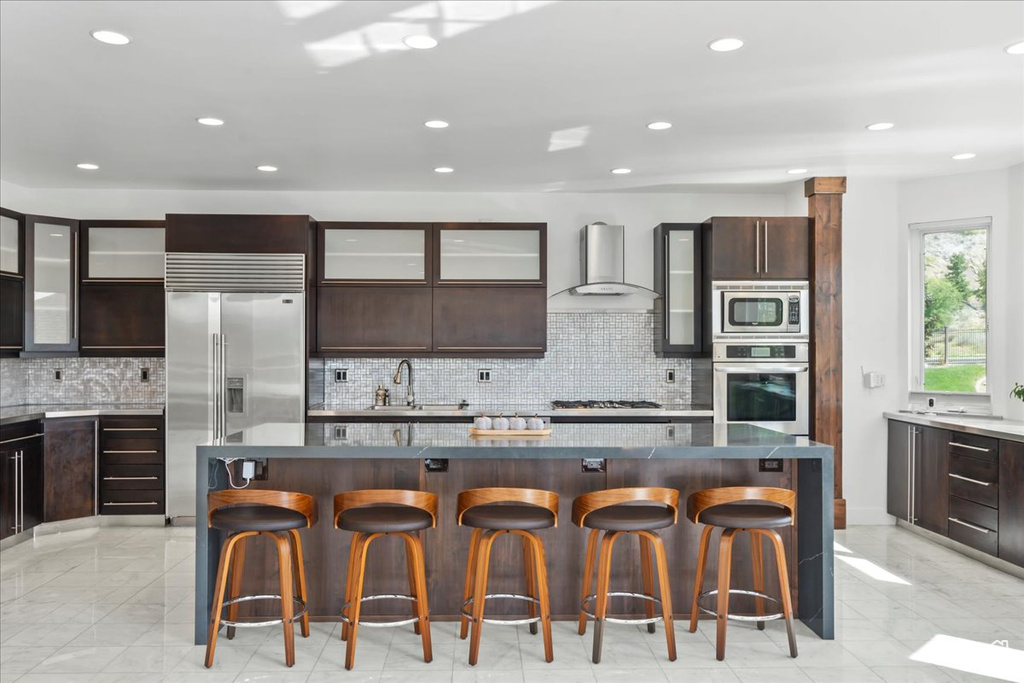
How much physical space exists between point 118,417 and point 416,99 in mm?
3577

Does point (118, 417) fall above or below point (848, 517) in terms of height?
above

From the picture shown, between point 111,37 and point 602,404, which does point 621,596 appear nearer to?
point 602,404

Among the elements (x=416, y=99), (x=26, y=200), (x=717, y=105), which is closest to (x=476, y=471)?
(x=416, y=99)

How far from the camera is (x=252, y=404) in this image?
19.1 feet

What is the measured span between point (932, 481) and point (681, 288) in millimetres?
2251

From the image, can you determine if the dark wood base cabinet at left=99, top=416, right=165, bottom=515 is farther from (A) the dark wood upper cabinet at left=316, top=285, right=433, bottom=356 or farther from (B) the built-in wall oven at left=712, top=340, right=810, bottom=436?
(B) the built-in wall oven at left=712, top=340, right=810, bottom=436

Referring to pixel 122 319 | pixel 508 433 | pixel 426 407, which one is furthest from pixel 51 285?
pixel 508 433

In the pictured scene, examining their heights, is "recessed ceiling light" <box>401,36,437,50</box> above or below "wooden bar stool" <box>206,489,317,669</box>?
above

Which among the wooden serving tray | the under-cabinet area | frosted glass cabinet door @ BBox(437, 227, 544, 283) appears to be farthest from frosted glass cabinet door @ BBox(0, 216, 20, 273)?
the under-cabinet area

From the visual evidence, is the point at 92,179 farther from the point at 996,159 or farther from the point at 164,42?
the point at 996,159

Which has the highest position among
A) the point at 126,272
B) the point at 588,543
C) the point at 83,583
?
the point at 126,272

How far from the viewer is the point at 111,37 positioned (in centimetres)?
321

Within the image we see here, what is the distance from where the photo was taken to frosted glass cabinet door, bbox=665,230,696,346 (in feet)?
20.5

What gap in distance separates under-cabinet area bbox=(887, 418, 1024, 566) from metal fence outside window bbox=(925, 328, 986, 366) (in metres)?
0.63
